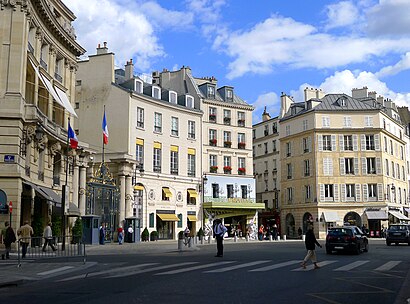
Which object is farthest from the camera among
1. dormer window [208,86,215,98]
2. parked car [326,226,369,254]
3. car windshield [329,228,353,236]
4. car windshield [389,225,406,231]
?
dormer window [208,86,215,98]

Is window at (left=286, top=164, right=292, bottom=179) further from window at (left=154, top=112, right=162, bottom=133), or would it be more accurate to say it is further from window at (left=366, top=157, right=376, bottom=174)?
window at (left=154, top=112, right=162, bottom=133)

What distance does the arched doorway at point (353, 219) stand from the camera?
2271 inches

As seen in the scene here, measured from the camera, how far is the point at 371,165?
192ft

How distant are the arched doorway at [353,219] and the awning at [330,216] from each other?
4.05ft

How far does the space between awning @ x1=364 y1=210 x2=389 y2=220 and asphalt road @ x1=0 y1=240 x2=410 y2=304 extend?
1593 inches

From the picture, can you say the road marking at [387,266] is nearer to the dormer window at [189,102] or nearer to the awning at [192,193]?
the awning at [192,193]

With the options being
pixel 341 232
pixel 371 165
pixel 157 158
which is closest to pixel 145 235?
pixel 157 158

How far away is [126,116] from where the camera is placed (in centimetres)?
4334

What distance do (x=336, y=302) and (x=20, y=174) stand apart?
65.7 feet

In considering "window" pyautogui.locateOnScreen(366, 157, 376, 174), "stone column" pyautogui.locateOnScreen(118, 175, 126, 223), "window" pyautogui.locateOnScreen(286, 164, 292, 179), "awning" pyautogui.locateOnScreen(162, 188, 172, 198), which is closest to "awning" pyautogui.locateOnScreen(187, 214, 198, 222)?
"awning" pyautogui.locateOnScreen(162, 188, 172, 198)

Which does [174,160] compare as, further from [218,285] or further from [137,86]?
[218,285]

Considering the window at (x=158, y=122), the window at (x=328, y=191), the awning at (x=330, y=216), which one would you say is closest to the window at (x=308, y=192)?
the window at (x=328, y=191)

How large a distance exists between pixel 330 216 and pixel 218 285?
47288mm

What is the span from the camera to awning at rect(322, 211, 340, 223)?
5688 centimetres
